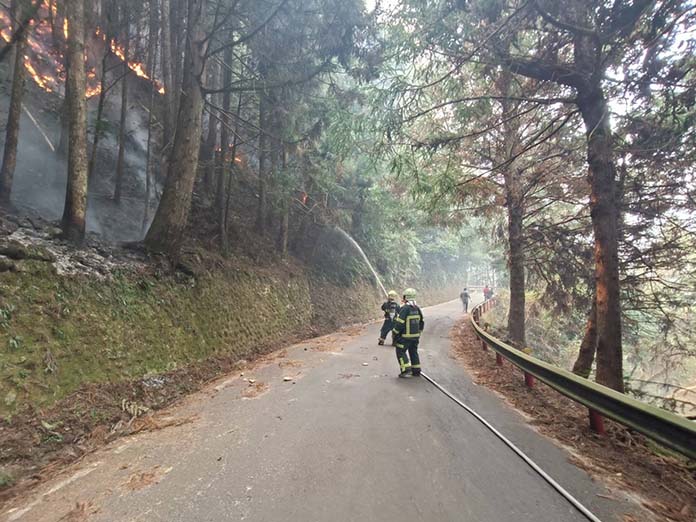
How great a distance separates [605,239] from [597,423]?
311 cm

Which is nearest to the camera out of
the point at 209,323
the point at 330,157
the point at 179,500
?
the point at 179,500

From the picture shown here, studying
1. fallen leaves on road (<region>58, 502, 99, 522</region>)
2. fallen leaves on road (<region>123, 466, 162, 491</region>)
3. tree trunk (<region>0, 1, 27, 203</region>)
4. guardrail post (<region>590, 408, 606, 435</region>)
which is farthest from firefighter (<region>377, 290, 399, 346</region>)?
tree trunk (<region>0, 1, 27, 203</region>)

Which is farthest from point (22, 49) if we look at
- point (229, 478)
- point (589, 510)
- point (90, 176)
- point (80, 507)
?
point (589, 510)

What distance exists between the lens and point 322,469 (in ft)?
10.6

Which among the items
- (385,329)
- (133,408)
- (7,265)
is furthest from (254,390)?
(385,329)

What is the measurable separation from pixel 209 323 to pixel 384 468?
5.64 m

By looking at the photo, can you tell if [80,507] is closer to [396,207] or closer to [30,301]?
[30,301]

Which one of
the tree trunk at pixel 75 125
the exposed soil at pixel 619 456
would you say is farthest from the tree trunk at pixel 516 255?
the tree trunk at pixel 75 125

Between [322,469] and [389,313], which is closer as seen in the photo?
[322,469]

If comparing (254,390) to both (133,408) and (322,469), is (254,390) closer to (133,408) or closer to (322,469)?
(133,408)

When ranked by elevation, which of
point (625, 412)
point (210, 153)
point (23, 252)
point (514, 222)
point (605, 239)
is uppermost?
point (210, 153)

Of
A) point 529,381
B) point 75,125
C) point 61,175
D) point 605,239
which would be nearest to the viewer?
point 605,239

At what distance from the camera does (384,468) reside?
10.7ft

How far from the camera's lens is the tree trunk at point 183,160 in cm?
717
